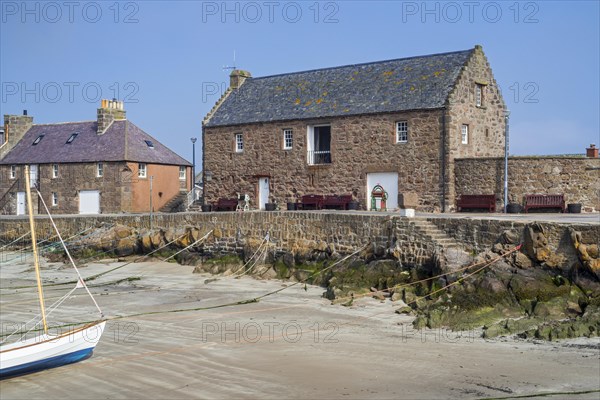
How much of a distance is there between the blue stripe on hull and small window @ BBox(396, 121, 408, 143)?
20.4 m

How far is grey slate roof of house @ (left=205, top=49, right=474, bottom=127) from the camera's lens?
32969 millimetres

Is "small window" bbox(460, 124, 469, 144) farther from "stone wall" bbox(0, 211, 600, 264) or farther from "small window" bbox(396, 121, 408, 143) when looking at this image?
"stone wall" bbox(0, 211, 600, 264)

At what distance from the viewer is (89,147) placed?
150 ft

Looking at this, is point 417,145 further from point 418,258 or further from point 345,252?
point 418,258

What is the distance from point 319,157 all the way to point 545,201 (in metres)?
10.9

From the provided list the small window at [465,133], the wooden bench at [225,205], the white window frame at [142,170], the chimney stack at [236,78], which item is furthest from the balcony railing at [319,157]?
the white window frame at [142,170]

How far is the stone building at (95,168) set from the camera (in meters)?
43.8

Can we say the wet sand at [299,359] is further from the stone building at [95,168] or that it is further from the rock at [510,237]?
the stone building at [95,168]

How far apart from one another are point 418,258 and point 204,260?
10.2m

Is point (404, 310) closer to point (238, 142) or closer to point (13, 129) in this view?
point (238, 142)

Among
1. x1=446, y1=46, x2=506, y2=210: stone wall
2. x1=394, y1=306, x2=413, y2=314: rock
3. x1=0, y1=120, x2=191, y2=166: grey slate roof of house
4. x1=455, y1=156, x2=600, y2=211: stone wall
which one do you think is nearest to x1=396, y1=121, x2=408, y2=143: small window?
x1=446, y1=46, x2=506, y2=210: stone wall

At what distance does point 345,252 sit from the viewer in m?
25.9

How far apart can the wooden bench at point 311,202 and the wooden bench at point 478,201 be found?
6625 millimetres

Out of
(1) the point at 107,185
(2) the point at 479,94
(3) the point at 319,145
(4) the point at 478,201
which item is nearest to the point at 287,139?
(3) the point at 319,145
